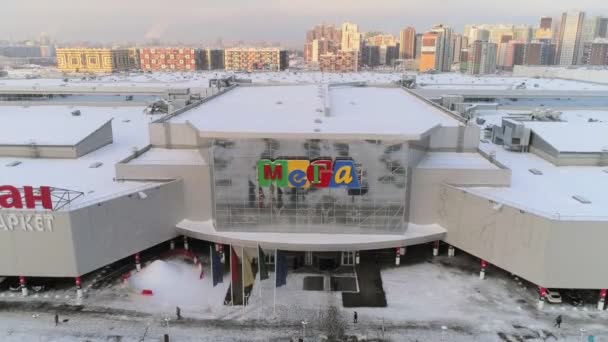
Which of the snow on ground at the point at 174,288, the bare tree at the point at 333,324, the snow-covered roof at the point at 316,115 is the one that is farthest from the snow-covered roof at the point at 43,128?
the bare tree at the point at 333,324

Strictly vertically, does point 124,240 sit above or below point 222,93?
below

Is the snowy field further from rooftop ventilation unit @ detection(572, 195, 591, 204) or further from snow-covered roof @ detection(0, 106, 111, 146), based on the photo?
snow-covered roof @ detection(0, 106, 111, 146)

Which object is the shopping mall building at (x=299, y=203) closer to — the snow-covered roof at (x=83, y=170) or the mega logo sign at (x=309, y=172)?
the mega logo sign at (x=309, y=172)

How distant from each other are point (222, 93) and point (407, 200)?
3349 cm

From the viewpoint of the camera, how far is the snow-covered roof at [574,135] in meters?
41.7

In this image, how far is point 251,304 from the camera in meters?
30.8

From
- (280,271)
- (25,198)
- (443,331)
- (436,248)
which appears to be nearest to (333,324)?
(280,271)

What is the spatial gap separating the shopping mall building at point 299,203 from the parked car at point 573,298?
74.4 inches

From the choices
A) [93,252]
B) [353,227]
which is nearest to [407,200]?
[353,227]

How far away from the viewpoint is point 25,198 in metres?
29.3

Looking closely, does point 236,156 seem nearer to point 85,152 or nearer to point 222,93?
point 85,152

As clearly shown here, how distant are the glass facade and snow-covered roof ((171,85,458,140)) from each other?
1.02 metres

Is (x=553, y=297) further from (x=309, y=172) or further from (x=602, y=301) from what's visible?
(x=309, y=172)

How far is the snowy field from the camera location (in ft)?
90.9
